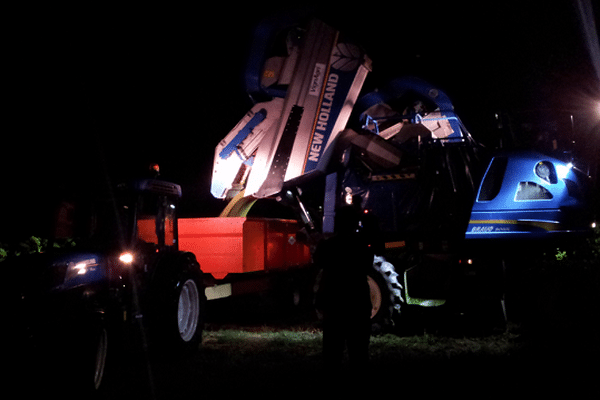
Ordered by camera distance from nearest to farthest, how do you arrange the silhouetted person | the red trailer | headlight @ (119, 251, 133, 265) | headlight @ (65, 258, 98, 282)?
the silhouetted person → headlight @ (65, 258, 98, 282) → headlight @ (119, 251, 133, 265) → the red trailer

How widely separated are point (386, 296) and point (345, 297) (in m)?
3.95

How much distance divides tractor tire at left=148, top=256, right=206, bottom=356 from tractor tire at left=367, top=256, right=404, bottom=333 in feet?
8.68

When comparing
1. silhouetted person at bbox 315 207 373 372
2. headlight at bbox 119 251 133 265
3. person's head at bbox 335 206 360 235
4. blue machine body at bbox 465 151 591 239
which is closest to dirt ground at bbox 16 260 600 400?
silhouetted person at bbox 315 207 373 372

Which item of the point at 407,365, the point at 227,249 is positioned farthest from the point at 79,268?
the point at 407,365

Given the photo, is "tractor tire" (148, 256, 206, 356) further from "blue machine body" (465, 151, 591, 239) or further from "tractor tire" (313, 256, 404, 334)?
"blue machine body" (465, 151, 591, 239)

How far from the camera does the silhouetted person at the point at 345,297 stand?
4.09m

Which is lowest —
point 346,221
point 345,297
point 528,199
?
point 345,297

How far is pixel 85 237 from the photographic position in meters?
5.79

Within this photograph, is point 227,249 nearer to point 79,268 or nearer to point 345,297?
point 79,268

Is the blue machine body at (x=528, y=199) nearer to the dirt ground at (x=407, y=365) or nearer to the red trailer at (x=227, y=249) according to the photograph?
the dirt ground at (x=407, y=365)

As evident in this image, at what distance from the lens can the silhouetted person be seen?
409cm

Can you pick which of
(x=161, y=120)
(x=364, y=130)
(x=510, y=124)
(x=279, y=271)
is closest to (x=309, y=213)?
(x=279, y=271)

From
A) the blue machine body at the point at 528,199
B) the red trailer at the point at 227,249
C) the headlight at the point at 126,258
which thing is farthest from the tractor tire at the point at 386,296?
the headlight at the point at 126,258

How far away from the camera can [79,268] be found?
509cm
